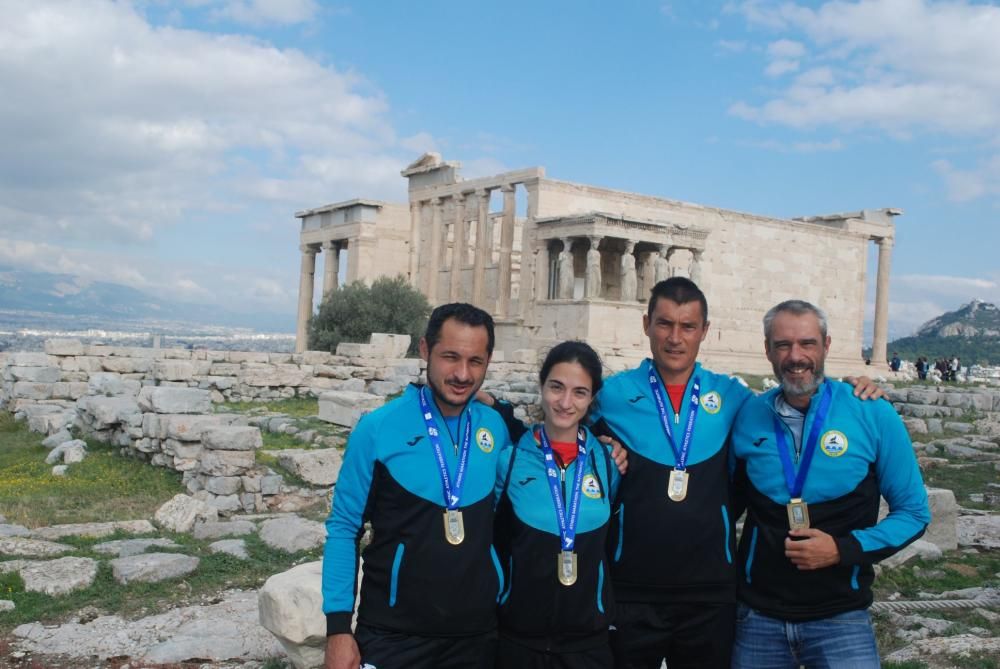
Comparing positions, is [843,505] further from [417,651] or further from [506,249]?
[506,249]

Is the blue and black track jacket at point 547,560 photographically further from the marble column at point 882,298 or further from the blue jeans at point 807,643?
the marble column at point 882,298

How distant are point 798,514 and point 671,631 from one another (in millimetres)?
579

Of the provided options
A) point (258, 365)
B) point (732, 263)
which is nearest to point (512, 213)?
point (732, 263)

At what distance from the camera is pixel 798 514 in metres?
3.10

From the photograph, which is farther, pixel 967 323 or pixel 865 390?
pixel 967 323

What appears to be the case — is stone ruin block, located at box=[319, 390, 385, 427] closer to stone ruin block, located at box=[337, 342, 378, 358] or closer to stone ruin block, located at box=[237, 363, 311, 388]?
stone ruin block, located at box=[237, 363, 311, 388]

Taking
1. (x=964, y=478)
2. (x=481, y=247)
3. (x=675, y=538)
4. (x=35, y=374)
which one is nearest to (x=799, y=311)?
(x=675, y=538)

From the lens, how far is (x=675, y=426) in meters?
3.33

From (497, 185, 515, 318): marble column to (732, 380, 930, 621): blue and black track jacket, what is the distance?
A: 2668cm

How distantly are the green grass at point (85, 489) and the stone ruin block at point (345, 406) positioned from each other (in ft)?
8.98

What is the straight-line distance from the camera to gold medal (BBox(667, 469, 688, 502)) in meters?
3.23

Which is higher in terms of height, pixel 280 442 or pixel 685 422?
pixel 685 422

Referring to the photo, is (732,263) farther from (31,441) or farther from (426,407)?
(426,407)

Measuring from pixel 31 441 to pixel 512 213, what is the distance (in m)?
18.2
